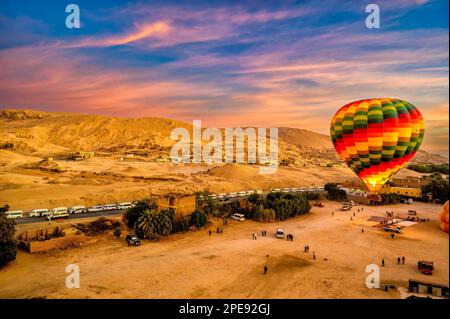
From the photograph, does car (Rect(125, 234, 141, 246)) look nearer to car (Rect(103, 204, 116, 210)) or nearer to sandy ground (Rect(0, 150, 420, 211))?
car (Rect(103, 204, 116, 210))

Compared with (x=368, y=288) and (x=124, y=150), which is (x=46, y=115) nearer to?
(x=124, y=150)

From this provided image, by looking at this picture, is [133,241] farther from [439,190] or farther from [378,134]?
[439,190]

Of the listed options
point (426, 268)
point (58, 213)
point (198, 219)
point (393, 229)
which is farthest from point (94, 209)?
point (426, 268)

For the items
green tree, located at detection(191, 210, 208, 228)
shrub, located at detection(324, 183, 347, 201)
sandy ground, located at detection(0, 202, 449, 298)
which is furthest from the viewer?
shrub, located at detection(324, 183, 347, 201)

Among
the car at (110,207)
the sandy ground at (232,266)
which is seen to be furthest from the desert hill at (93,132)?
the sandy ground at (232,266)

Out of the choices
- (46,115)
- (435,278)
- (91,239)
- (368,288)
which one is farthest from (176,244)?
(46,115)

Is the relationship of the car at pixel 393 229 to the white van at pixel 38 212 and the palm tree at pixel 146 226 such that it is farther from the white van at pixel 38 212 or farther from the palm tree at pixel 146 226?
the white van at pixel 38 212

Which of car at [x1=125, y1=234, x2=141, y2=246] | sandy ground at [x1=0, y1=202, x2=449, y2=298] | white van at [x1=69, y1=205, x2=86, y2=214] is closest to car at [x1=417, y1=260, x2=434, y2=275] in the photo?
sandy ground at [x1=0, y1=202, x2=449, y2=298]
